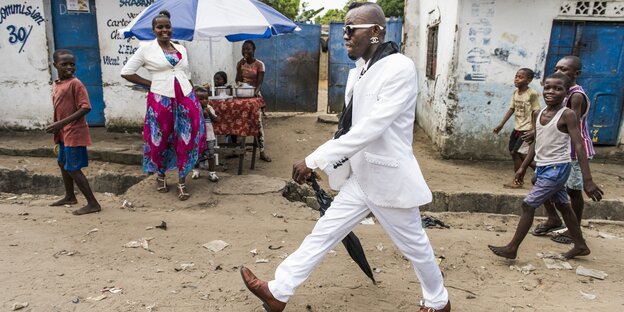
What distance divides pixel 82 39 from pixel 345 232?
24.4 feet

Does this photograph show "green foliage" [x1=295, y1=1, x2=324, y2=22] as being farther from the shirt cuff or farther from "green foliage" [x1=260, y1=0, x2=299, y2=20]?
the shirt cuff

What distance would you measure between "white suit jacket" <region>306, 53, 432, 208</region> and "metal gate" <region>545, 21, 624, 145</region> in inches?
228

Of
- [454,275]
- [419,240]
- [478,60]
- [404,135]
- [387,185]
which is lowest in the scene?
[454,275]

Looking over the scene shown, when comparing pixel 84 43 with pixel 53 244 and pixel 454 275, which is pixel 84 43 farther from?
pixel 454 275

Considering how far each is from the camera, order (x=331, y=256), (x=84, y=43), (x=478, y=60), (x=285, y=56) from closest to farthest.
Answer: (x=331, y=256)
(x=478, y=60)
(x=84, y=43)
(x=285, y=56)

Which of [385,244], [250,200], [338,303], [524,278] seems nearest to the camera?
[338,303]

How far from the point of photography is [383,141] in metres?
2.29

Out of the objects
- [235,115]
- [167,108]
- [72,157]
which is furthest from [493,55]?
[72,157]

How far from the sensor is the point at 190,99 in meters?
4.67

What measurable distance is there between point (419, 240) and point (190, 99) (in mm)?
3201

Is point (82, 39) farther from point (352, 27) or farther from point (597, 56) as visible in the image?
point (597, 56)

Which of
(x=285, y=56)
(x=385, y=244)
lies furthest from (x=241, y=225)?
(x=285, y=56)

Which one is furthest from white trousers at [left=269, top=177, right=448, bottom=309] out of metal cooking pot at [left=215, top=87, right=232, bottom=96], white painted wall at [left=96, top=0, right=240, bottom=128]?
white painted wall at [left=96, top=0, right=240, bottom=128]

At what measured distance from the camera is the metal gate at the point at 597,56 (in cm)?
672
